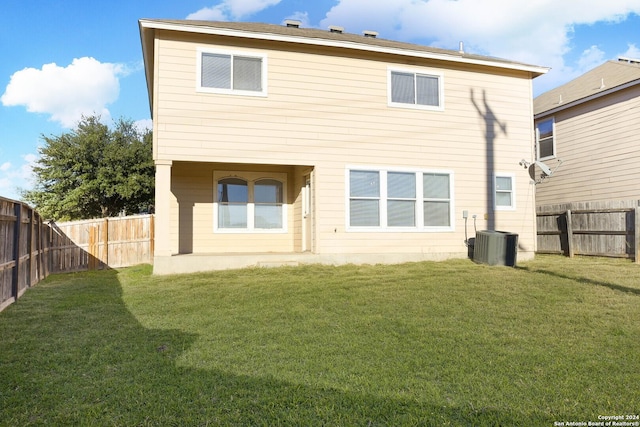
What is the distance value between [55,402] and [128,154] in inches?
752

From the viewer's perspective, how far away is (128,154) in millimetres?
20453

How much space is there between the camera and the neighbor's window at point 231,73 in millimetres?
10164

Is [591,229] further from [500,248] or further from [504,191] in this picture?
[500,248]

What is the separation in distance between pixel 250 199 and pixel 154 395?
29.4 ft

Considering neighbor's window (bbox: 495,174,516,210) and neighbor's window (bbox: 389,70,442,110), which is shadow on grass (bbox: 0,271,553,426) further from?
neighbor's window (bbox: 495,174,516,210)

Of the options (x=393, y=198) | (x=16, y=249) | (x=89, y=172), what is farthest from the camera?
(x=89, y=172)

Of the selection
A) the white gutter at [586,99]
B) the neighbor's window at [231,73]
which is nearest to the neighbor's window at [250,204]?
the neighbor's window at [231,73]

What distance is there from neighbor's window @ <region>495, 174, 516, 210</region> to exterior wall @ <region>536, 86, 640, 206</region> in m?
4.09

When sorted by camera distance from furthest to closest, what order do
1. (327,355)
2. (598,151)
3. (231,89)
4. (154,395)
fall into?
(598,151)
(231,89)
(327,355)
(154,395)

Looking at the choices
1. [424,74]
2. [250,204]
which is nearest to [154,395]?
[250,204]

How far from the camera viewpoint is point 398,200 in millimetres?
11227

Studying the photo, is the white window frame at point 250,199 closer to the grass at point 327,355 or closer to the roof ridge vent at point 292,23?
the grass at point 327,355

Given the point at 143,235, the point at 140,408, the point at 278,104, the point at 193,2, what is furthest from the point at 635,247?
the point at 193,2

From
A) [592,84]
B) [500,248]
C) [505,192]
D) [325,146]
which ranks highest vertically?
[592,84]
